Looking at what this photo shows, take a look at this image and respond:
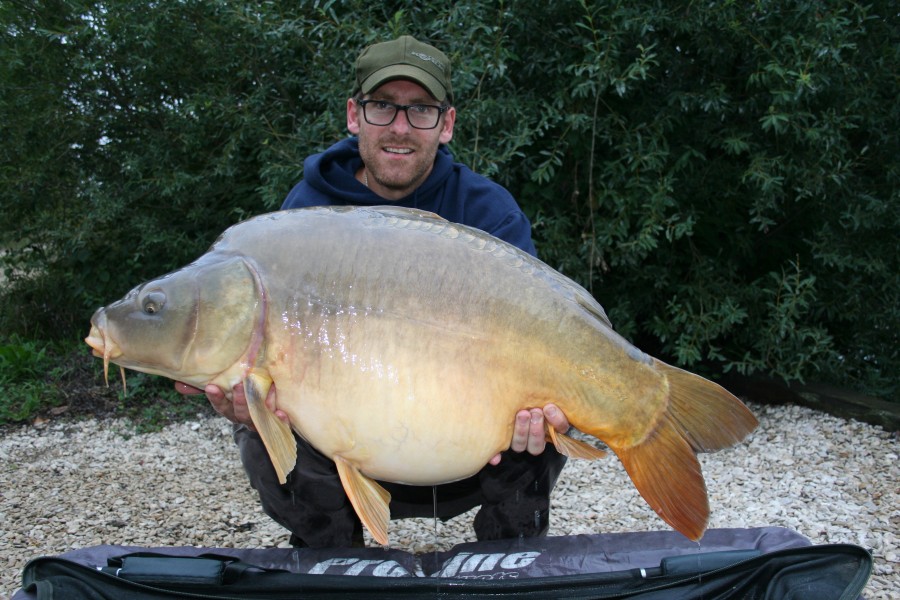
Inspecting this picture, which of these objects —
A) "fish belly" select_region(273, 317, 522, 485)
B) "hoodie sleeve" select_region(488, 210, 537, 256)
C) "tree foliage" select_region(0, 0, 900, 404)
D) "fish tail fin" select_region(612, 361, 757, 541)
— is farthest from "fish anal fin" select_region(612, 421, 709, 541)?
"tree foliage" select_region(0, 0, 900, 404)

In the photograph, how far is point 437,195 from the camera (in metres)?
2.19

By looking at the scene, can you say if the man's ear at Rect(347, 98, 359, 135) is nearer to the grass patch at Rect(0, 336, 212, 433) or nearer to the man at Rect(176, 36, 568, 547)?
the man at Rect(176, 36, 568, 547)

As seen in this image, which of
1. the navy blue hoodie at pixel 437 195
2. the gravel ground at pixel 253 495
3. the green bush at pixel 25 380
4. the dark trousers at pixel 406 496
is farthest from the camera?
the green bush at pixel 25 380

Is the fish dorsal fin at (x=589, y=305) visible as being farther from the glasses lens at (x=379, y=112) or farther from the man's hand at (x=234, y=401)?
the glasses lens at (x=379, y=112)

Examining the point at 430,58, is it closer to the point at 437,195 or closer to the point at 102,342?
the point at 437,195

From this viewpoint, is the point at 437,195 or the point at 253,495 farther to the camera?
the point at 253,495

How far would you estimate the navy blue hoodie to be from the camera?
2105mm

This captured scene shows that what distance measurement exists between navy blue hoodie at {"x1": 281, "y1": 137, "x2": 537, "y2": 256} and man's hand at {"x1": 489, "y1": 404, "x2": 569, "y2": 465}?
2.22 ft

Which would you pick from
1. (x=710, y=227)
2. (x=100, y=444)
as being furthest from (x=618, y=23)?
(x=100, y=444)

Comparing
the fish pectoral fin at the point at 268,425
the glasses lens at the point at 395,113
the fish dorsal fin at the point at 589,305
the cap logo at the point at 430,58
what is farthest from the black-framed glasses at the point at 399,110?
the fish pectoral fin at the point at 268,425

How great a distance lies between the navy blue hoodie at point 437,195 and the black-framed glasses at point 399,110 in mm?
154

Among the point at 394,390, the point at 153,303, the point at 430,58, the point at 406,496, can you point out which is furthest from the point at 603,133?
the point at 153,303

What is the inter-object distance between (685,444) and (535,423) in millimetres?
260

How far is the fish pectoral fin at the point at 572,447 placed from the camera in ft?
4.99
